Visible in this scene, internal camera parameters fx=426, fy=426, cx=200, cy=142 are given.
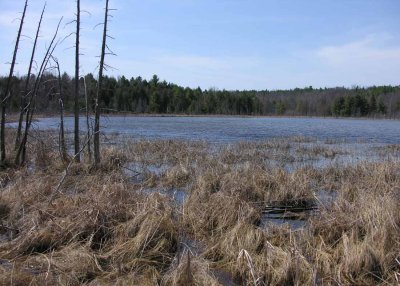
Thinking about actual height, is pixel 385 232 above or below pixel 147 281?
Result: above

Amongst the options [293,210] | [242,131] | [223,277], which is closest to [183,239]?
[223,277]

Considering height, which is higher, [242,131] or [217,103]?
[217,103]

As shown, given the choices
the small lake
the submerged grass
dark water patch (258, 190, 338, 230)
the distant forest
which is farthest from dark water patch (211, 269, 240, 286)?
the distant forest

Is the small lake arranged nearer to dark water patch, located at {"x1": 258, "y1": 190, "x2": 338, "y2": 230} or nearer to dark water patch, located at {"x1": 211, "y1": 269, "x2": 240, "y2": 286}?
dark water patch, located at {"x1": 258, "y1": 190, "x2": 338, "y2": 230}

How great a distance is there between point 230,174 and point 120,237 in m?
6.10

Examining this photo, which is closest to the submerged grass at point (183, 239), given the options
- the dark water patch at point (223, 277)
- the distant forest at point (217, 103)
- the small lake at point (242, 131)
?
the dark water patch at point (223, 277)

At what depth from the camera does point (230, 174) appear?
1275 cm

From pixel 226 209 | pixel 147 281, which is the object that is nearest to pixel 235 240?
pixel 226 209

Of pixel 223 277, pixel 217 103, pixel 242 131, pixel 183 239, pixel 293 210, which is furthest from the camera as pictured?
pixel 217 103

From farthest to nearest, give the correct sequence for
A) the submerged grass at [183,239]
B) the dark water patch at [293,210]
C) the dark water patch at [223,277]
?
1. the dark water patch at [293,210]
2. the dark water patch at [223,277]
3. the submerged grass at [183,239]

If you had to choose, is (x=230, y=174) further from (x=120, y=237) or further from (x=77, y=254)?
(x=77, y=254)

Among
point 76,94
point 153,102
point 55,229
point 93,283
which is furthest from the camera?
point 153,102

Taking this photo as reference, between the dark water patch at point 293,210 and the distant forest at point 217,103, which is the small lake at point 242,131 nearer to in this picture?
the dark water patch at point 293,210

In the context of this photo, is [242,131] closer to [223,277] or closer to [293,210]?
[293,210]
